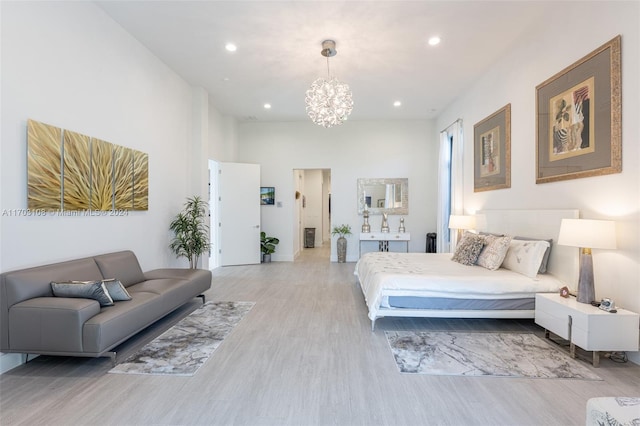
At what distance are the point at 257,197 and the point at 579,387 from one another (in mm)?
6047

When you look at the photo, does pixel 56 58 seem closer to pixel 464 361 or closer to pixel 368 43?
pixel 368 43

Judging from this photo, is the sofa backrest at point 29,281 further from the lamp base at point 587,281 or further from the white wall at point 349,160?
the white wall at point 349,160

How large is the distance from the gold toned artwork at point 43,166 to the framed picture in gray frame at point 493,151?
5.16 metres

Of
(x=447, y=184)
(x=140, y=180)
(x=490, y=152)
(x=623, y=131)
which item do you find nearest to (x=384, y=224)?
(x=447, y=184)

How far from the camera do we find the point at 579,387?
7.07 feet

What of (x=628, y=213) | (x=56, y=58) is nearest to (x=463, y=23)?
(x=628, y=213)

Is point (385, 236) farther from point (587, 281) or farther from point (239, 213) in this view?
point (587, 281)

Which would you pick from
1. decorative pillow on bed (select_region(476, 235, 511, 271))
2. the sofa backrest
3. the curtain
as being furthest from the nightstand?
the sofa backrest

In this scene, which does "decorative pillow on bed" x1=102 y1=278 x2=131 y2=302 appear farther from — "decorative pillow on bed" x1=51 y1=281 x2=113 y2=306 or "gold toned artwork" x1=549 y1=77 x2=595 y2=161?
"gold toned artwork" x1=549 y1=77 x2=595 y2=161

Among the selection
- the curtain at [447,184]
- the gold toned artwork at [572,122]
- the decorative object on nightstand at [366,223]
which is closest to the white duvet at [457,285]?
the gold toned artwork at [572,122]

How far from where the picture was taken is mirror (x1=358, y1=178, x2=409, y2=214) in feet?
24.2

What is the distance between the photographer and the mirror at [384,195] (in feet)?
24.2

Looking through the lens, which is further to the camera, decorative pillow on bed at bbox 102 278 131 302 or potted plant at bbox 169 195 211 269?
potted plant at bbox 169 195 211 269

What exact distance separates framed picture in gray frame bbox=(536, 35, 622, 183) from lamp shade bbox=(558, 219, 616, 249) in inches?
19.5
